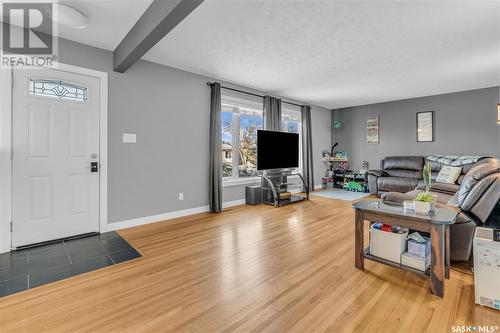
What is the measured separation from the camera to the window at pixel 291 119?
20.4ft

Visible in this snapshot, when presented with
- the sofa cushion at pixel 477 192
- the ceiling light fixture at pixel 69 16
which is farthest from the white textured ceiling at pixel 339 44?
the sofa cushion at pixel 477 192

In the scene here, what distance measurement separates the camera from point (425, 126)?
19.8ft

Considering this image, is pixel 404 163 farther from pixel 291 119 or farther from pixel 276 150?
pixel 276 150

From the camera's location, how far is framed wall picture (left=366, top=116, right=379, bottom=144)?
6855 mm

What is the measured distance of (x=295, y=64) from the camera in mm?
3818

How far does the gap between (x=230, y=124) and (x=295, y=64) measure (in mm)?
1859

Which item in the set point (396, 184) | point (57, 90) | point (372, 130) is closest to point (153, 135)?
point (57, 90)

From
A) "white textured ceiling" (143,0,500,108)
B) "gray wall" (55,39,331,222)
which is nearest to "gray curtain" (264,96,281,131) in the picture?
"white textured ceiling" (143,0,500,108)

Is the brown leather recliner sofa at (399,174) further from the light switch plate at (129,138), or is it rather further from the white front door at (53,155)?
the white front door at (53,155)

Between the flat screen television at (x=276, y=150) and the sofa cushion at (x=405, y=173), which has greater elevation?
the flat screen television at (x=276, y=150)

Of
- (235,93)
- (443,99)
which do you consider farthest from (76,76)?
(443,99)

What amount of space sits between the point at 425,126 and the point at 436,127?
22cm

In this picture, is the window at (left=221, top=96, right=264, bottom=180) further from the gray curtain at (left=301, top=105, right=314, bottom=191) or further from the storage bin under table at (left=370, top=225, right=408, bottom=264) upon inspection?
the storage bin under table at (left=370, top=225, right=408, bottom=264)

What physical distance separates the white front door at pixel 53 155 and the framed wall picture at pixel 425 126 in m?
7.05
